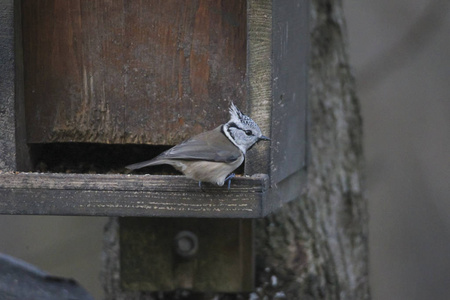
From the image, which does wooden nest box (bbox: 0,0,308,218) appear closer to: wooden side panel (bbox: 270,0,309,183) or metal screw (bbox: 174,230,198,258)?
wooden side panel (bbox: 270,0,309,183)

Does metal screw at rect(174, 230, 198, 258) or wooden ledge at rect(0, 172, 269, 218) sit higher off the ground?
wooden ledge at rect(0, 172, 269, 218)

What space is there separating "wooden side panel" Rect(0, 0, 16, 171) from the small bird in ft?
1.62

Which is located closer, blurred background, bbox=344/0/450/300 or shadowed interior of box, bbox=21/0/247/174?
shadowed interior of box, bbox=21/0/247/174

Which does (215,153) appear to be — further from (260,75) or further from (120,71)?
(120,71)

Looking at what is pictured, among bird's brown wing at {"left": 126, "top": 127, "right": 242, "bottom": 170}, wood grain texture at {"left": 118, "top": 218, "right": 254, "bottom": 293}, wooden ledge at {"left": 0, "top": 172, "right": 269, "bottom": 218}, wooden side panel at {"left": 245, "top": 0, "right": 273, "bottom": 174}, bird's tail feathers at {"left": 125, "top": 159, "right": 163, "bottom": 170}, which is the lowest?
wood grain texture at {"left": 118, "top": 218, "right": 254, "bottom": 293}

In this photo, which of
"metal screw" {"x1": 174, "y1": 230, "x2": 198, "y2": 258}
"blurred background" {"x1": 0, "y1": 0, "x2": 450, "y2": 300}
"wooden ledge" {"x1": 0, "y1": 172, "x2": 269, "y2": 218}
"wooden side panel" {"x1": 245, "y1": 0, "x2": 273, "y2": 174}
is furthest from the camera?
"blurred background" {"x1": 0, "y1": 0, "x2": 450, "y2": 300}

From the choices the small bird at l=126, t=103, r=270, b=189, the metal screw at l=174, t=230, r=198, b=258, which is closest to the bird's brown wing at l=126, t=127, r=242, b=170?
the small bird at l=126, t=103, r=270, b=189

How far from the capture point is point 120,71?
3035 mm

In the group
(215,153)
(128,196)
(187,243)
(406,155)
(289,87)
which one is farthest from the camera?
(406,155)

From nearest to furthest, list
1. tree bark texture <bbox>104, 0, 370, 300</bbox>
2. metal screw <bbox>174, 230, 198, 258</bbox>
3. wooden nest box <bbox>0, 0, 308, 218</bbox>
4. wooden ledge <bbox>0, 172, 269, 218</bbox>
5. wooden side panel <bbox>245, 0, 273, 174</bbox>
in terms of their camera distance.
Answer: wooden ledge <bbox>0, 172, 269, 218</bbox> → wooden side panel <bbox>245, 0, 273, 174</bbox> → wooden nest box <bbox>0, 0, 308, 218</bbox> → metal screw <bbox>174, 230, 198, 258</bbox> → tree bark texture <bbox>104, 0, 370, 300</bbox>

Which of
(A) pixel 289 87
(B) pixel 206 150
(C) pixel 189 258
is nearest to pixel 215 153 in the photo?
(B) pixel 206 150

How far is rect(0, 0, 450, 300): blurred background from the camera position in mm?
5488

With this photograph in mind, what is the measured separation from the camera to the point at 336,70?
375cm

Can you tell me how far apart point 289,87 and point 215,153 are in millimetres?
493
